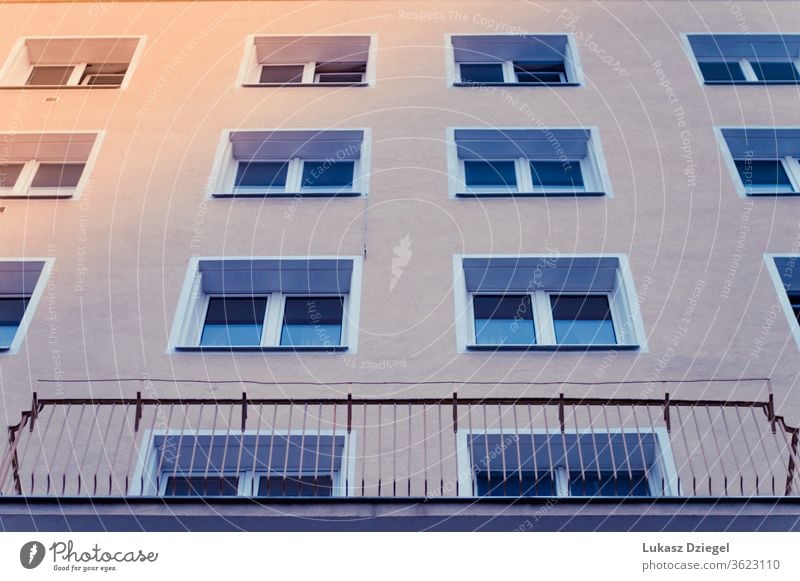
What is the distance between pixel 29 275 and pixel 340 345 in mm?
4516

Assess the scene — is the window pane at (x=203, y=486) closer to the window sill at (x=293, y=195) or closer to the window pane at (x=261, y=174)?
the window sill at (x=293, y=195)

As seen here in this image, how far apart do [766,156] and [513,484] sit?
26.0ft

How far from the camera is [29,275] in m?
15.1

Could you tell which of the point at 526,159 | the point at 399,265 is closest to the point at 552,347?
the point at 399,265

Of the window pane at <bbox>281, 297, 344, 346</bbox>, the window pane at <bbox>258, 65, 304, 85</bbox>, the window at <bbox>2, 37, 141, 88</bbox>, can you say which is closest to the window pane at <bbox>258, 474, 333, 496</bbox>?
the window pane at <bbox>281, 297, 344, 346</bbox>

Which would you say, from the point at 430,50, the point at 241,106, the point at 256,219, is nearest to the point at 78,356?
the point at 256,219

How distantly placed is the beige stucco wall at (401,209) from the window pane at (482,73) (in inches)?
25.9

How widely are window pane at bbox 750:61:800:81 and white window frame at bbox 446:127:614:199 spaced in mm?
4287

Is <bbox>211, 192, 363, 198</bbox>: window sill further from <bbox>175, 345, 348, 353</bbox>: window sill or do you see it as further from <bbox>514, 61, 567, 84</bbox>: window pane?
<bbox>514, 61, 567, 84</bbox>: window pane

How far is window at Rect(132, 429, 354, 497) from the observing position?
40.4 feet

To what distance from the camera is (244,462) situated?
12.6m

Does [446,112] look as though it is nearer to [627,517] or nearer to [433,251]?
[433,251]

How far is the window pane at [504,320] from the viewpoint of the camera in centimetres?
1422

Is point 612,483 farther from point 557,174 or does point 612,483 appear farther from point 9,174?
point 9,174
